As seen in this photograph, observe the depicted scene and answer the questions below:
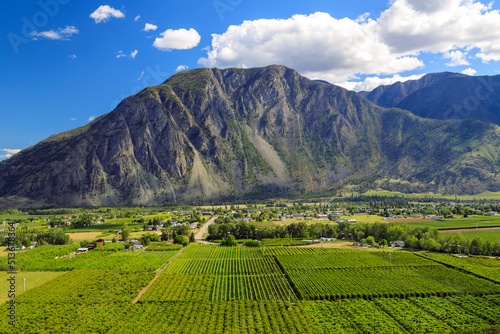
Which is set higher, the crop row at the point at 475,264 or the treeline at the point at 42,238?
the treeline at the point at 42,238

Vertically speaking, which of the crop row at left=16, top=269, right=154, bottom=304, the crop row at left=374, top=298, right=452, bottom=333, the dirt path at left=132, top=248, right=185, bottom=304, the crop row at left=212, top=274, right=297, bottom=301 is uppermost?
the crop row at left=16, top=269, right=154, bottom=304

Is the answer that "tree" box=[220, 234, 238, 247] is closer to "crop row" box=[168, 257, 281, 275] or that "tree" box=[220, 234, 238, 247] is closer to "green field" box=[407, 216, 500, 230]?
"crop row" box=[168, 257, 281, 275]

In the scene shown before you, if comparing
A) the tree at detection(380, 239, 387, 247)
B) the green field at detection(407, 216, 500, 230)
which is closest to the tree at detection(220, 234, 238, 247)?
Result: the tree at detection(380, 239, 387, 247)

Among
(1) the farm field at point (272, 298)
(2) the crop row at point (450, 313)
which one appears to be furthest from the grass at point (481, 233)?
(2) the crop row at point (450, 313)

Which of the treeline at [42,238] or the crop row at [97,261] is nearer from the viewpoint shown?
the crop row at [97,261]

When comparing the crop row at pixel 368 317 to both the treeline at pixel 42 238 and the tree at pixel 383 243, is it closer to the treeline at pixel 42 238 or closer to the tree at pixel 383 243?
the tree at pixel 383 243

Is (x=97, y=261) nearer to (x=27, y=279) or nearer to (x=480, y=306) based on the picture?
(x=27, y=279)

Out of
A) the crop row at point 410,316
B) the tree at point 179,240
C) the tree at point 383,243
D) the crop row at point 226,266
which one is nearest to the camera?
the crop row at point 410,316

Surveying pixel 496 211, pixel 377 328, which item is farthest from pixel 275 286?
pixel 496 211
